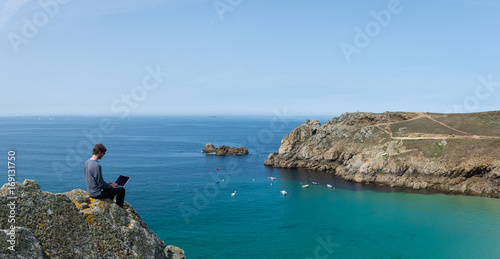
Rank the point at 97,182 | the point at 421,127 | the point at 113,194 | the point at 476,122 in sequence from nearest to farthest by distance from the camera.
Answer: the point at 97,182 → the point at 113,194 → the point at 476,122 → the point at 421,127

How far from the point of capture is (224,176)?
92688 millimetres

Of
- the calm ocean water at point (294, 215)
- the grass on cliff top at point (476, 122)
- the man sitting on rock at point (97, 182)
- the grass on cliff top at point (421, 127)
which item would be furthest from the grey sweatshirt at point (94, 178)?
the grass on cliff top at point (476, 122)

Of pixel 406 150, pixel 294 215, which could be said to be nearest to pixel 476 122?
pixel 406 150

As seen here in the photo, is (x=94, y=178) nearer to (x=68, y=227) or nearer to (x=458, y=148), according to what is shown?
(x=68, y=227)

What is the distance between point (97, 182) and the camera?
41.8 feet

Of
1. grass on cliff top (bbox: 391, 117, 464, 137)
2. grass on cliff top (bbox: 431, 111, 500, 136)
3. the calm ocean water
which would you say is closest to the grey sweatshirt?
the calm ocean water

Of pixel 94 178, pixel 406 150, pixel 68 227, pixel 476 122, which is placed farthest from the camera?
pixel 476 122

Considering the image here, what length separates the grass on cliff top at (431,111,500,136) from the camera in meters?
87.9

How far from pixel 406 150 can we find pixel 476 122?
3154 cm

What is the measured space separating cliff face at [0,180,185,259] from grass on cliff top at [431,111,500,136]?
10198 cm

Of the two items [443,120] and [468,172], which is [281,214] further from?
[443,120]

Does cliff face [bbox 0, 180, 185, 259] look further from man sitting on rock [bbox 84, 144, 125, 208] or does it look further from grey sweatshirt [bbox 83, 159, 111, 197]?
grey sweatshirt [bbox 83, 159, 111, 197]

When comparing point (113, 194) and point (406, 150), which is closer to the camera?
point (113, 194)

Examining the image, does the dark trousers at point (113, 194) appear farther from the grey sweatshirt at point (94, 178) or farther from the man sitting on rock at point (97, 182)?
the grey sweatshirt at point (94, 178)
